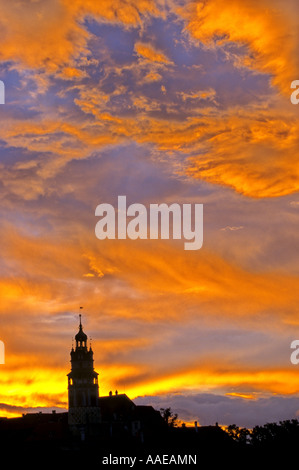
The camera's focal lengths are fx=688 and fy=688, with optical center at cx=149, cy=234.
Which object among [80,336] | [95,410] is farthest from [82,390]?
[80,336]

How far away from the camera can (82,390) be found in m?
136

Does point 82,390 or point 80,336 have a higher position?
point 80,336

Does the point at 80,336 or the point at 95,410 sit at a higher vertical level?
the point at 80,336

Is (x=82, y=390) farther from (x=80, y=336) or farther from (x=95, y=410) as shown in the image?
(x=80, y=336)

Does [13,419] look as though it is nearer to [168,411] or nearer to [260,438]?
[168,411]

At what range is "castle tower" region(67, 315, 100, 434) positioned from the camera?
5261 inches

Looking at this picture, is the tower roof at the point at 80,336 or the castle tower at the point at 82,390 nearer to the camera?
the castle tower at the point at 82,390

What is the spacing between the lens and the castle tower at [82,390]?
134m

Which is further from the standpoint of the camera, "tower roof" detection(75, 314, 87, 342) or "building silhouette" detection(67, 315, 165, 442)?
"tower roof" detection(75, 314, 87, 342)

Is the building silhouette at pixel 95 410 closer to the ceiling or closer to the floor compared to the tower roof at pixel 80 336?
closer to the floor

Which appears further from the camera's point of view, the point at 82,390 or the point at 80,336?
the point at 80,336

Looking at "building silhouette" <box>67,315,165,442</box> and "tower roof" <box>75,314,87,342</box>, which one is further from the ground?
"tower roof" <box>75,314,87,342</box>
